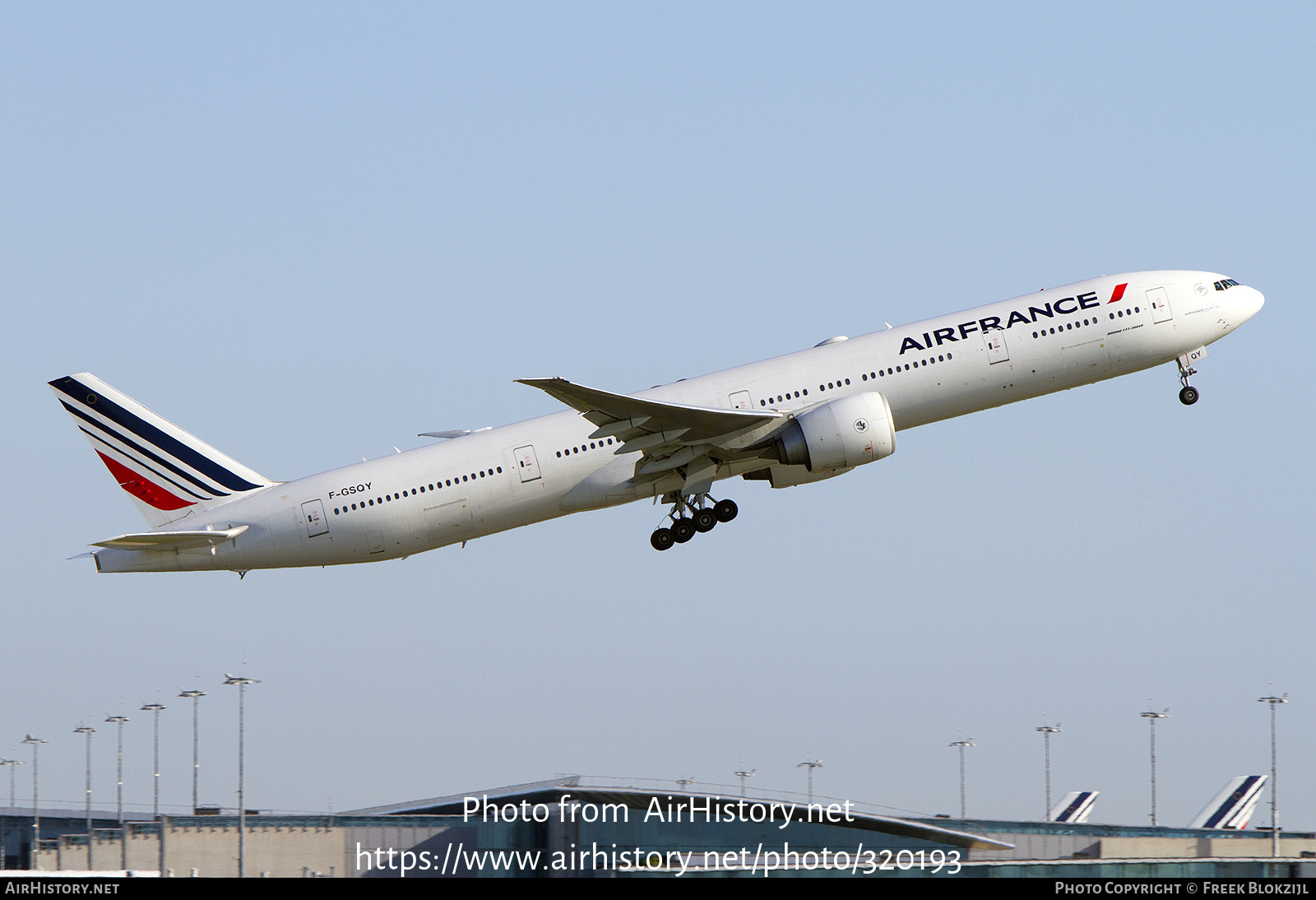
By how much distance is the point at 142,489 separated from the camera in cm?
4609

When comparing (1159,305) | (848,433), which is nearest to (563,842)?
(848,433)

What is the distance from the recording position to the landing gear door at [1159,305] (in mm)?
43812

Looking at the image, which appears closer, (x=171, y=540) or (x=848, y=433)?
(x=848, y=433)

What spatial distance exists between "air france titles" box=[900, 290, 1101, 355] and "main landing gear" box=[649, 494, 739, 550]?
7851 millimetres

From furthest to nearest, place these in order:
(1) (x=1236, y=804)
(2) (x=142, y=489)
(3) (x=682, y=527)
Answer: (1) (x=1236, y=804)
(3) (x=682, y=527)
(2) (x=142, y=489)

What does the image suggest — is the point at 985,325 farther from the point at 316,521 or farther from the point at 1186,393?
the point at 316,521

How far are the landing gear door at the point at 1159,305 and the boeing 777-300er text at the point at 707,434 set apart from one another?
0.12 ft

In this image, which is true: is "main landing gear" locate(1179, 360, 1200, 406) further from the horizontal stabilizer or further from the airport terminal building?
the horizontal stabilizer

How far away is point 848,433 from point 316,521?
16213 millimetres

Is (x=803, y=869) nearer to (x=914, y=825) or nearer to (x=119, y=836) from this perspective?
(x=914, y=825)

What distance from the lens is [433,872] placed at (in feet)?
163

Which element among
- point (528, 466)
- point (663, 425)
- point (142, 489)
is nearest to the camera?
point (663, 425)

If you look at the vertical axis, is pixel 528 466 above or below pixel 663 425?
below

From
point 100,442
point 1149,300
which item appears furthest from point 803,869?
point 100,442
